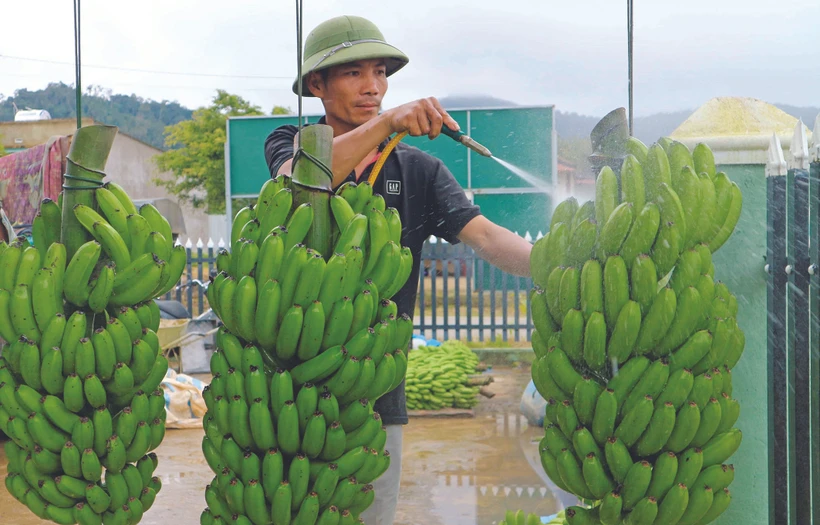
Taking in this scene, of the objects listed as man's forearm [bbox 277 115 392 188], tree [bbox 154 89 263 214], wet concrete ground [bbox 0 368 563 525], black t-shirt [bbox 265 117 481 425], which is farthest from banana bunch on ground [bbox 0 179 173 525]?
tree [bbox 154 89 263 214]

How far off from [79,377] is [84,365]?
0.03 m

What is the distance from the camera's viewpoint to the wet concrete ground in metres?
4.48

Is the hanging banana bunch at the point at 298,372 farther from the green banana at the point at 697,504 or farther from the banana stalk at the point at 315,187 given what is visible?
the green banana at the point at 697,504

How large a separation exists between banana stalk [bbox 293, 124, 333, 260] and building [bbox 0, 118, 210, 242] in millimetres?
20460

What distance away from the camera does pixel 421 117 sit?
5.42 feet

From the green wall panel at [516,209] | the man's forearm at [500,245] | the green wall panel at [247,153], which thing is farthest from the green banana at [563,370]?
the green wall panel at [516,209]

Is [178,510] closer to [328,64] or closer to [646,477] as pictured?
[328,64]

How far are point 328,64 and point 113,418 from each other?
1.00 m

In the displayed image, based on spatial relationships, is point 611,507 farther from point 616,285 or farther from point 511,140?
point 511,140

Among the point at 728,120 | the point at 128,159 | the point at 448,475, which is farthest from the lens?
the point at 128,159

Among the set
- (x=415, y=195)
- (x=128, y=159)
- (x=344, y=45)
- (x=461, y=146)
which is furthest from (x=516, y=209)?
(x=128, y=159)

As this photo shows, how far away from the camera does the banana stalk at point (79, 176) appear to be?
1.56 meters

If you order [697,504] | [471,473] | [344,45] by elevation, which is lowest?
[471,473]

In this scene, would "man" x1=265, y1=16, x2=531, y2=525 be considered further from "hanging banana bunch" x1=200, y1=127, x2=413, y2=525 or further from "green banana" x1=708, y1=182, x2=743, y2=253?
"green banana" x1=708, y1=182, x2=743, y2=253
